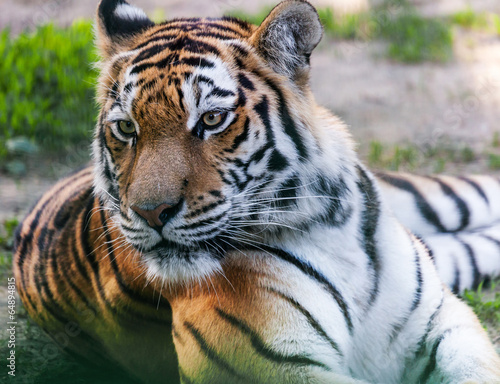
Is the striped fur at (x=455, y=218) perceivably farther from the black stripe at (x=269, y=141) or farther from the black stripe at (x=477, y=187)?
the black stripe at (x=269, y=141)

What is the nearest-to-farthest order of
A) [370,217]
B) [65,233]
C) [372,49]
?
[370,217]
[65,233]
[372,49]

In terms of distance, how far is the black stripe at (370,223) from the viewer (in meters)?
2.10

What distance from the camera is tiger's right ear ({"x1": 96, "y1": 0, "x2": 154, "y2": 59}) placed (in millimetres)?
2166

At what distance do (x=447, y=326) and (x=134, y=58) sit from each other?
1.32 m

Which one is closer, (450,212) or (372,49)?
(450,212)

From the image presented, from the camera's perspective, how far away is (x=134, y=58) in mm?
1993

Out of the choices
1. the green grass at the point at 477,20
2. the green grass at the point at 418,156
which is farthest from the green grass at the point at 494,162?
the green grass at the point at 477,20

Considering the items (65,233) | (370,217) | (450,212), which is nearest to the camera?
(370,217)

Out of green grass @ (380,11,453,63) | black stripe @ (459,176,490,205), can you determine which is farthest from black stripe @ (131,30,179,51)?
green grass @ (380,11,453,63)

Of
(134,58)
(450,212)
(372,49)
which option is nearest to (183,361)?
(134,58)

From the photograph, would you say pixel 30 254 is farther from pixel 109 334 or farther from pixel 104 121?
pixel 104 121

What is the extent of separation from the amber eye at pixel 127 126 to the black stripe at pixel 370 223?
0.77 metres

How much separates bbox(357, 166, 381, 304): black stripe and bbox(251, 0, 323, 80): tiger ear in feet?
1.52

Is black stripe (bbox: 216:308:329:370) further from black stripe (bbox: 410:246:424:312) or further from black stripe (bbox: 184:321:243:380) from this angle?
black stripe (bbox: 410:246:424:312)
